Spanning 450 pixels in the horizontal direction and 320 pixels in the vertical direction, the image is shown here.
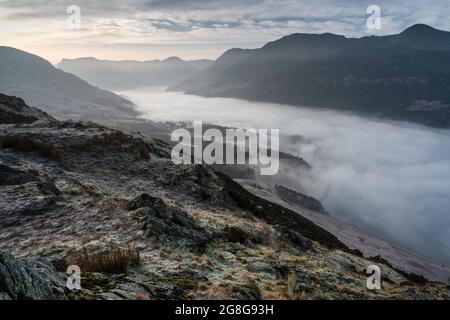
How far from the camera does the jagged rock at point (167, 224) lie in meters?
17.0

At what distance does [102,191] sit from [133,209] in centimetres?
583

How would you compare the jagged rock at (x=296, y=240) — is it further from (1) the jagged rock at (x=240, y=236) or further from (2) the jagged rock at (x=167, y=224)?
(2) the jagged rock at (x=167, y=224)

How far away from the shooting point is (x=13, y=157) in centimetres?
2973

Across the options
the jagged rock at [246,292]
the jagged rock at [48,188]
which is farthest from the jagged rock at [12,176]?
the jagged rock at [246,292]

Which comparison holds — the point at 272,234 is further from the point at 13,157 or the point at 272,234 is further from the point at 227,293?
the point at 13,157

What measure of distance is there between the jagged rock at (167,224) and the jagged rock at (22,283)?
7838 mm

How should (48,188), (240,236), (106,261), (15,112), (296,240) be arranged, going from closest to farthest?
(106,261) → (240,236) → (48,188) → (296,240) → (15,112)

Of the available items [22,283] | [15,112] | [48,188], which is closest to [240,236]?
[48,188]

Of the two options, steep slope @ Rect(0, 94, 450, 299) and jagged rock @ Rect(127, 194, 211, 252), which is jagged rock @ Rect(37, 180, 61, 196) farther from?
jagged rock @ Rect(127, 194, 211, 252)

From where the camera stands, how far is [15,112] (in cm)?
5681

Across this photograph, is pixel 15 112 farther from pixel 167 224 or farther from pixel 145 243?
pixel 145 243

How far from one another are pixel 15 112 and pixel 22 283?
190 ft
